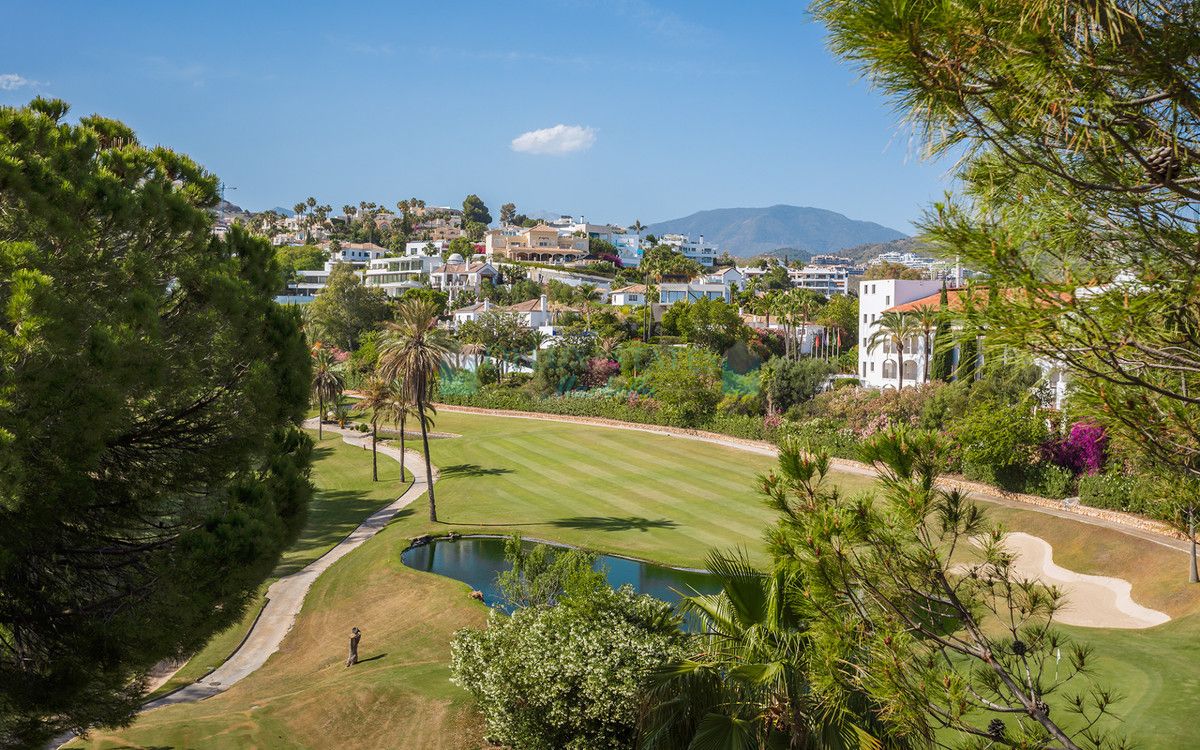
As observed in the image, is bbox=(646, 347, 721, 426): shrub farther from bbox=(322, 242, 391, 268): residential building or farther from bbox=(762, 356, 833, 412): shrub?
bbox=(322, 242, 391, 268): residential building

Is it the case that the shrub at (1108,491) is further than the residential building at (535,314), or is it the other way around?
the residential building at (535,314)

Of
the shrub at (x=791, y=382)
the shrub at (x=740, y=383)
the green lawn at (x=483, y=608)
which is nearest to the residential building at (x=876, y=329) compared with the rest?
the shrub at (x=791, y=382)

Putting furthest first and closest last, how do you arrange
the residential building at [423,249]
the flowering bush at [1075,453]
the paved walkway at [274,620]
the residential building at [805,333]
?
the residential building at [423,249] < the residential building at [805,333] < the flowering bush at [1075,453] < the paved walkway at [274,620]

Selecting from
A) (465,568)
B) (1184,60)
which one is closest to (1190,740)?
(1184,60)

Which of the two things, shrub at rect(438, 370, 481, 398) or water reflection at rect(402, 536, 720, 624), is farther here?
shrub at rect(438, 370, 481, 398)

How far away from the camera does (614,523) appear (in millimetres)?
35156

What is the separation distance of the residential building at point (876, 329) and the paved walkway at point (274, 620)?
3537 cm

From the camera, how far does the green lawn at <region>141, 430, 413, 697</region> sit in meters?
22.5

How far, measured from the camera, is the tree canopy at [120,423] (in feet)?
32.0

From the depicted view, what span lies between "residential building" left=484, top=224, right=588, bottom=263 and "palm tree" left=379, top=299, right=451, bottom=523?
120509mm

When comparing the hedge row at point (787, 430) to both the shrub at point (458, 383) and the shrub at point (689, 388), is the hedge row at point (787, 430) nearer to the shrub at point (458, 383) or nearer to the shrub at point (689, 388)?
the shrub at point (689, 388)

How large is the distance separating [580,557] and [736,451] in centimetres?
3020

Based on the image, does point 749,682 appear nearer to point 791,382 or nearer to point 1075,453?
point 1075,453

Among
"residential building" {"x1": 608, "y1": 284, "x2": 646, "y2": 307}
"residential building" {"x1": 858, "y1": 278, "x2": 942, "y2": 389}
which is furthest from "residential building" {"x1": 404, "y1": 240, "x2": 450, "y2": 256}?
"residential building" {"x1": 858, "y1": 278, "x2": 942, "y2": 389}
